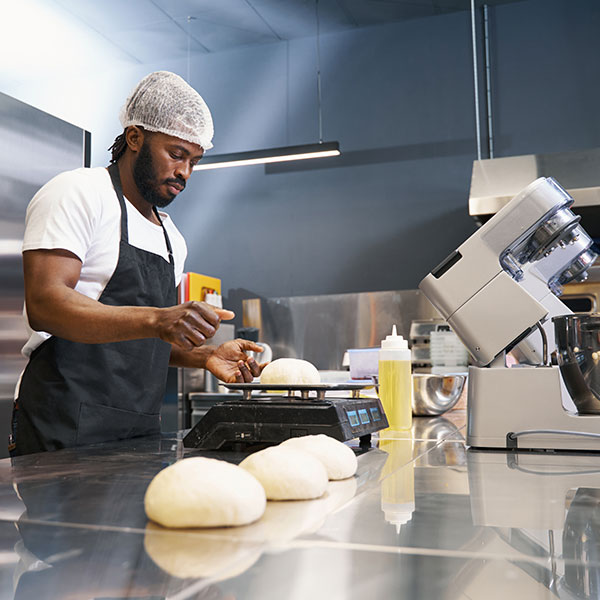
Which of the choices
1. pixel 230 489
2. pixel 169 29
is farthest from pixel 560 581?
pixel 169 29

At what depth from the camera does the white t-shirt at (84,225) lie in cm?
143

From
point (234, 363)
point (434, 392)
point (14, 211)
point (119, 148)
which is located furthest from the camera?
point (14, 211)

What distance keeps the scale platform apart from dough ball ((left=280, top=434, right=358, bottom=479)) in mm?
158

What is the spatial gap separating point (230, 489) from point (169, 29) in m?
4.41

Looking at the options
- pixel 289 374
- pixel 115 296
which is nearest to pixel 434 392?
pixel 289 374

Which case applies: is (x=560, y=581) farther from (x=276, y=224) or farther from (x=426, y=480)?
(x=276, y=224)

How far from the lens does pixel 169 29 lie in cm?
443

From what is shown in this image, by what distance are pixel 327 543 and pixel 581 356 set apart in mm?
754

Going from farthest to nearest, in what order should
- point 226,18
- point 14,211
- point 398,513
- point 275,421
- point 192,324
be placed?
point 226,18, point 14,211, point 192,324, point 275,421, point 398,513

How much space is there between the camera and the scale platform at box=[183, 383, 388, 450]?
1.05 m

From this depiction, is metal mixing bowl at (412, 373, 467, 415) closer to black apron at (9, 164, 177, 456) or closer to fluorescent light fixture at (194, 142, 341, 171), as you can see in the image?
black apron at (9, 164, 177, 456)

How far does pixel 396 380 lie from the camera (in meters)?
1.46

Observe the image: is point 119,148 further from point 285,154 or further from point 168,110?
point 285,154

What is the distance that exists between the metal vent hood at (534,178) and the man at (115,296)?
6.48 ft
